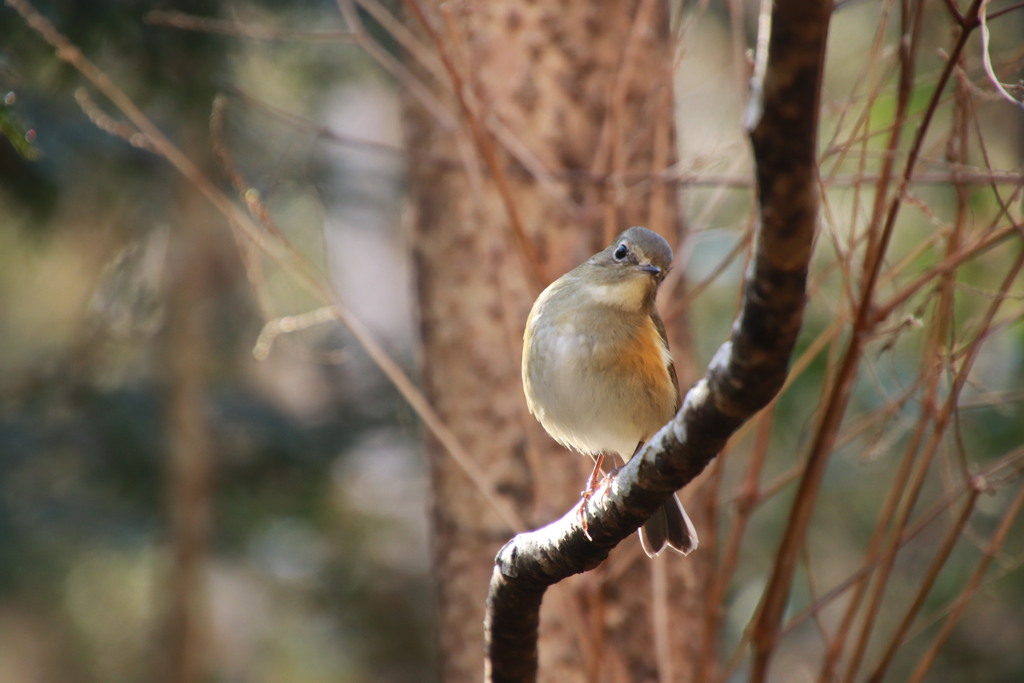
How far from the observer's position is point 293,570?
7879mm

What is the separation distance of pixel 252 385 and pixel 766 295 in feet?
23.7

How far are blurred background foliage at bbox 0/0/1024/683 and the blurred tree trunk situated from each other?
50 centimetres

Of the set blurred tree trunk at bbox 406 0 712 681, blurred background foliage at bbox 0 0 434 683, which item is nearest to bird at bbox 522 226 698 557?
blurred tree trunk at bbox 406 0 712 681

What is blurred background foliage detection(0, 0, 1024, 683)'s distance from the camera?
5.49 m

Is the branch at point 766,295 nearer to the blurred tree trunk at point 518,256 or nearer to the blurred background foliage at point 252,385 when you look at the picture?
the blurred tree trunk at point 518,256

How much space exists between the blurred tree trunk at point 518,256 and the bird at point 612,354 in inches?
37.2

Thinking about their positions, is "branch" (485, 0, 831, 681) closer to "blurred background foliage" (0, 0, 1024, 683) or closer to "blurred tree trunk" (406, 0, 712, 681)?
"blurred tree trunk" (406, 0, 712, 681)

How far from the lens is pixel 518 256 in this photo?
421cm

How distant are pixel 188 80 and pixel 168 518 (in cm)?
270

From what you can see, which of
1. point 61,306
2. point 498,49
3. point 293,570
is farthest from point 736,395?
point 61,306

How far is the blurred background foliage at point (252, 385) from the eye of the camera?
5.49m

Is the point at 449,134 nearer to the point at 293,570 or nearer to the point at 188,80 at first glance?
the point at 188,80

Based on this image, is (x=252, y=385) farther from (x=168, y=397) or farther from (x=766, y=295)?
(x=766, y=295)

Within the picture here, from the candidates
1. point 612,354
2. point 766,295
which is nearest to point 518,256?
point 612,354
